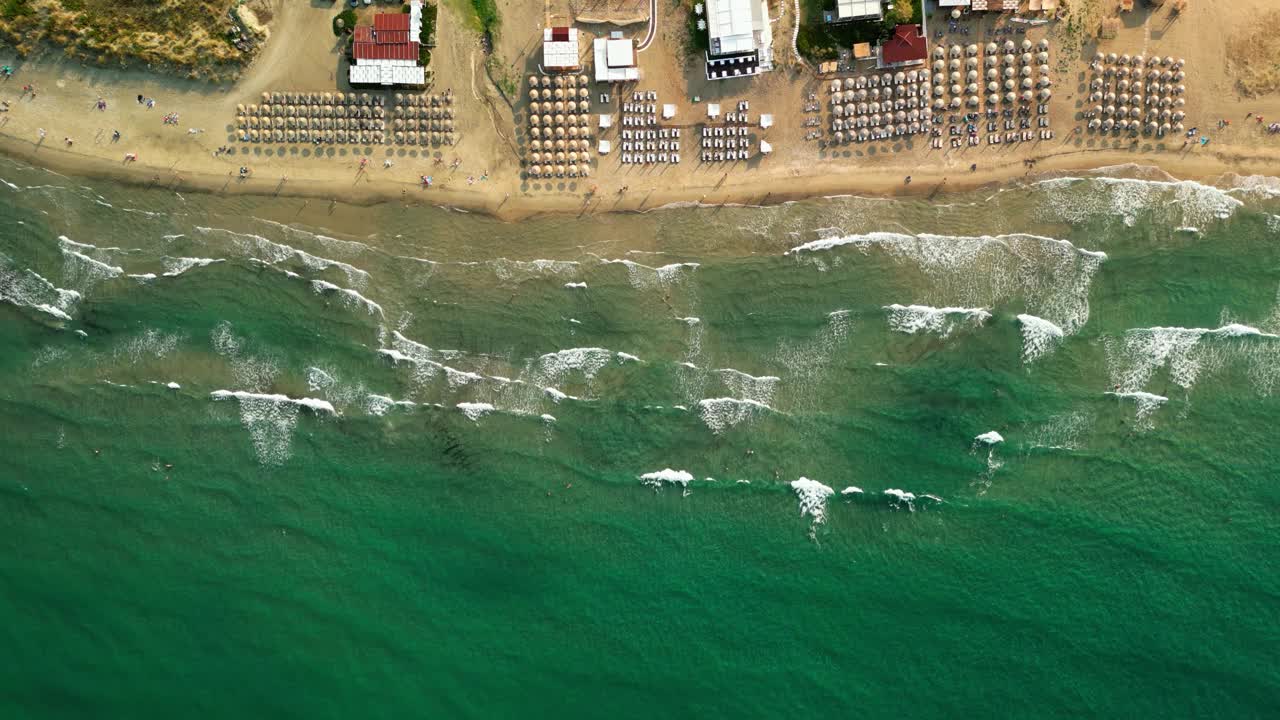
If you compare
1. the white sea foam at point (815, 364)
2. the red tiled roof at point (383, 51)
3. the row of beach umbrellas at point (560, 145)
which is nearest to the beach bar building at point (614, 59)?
the row of beach umbrellas at point (560, 145)

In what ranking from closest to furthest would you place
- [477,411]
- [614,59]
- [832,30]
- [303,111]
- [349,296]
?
1. [614,59]
2. [832,30]
3. [303,111]
4. [477,411]
5. [349,296]

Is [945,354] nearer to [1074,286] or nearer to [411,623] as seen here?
[1074,286]

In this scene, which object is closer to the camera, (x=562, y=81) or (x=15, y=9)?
(x=15, y=9)

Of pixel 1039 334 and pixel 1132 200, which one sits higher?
pixel 1132 200

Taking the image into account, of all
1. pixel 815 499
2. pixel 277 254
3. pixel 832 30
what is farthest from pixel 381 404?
pixel 832 30

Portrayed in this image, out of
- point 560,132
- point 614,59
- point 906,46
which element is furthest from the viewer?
point 560,132

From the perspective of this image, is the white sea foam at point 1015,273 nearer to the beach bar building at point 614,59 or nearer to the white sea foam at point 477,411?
the beach bar building at point 614,59

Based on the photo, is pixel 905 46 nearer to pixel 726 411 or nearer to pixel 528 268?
pixel 726 411

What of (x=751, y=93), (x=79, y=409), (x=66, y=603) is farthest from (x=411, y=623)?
(x=751, y=93)
